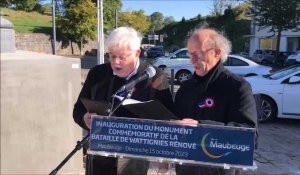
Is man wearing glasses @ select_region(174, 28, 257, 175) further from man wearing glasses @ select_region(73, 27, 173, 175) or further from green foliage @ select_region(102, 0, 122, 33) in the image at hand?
green foliage @ select_region(102, 0, 122, 33)

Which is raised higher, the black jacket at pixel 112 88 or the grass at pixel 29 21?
the grass at pixel 29 21

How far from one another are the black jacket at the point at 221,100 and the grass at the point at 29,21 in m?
48.5

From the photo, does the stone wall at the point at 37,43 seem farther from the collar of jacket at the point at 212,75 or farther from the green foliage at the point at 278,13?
the collar of jacket at the point at 212,75

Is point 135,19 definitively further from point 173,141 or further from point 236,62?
point 173,141

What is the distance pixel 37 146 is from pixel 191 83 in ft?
6.36

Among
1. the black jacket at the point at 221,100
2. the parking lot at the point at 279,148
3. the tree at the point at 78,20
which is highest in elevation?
the tree at the point at 78,20

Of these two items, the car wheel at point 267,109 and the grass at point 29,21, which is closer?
the car wheel at point 267,109

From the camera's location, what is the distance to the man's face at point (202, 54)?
2.79 m

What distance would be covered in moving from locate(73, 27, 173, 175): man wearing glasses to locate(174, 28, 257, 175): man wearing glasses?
1.03 ft

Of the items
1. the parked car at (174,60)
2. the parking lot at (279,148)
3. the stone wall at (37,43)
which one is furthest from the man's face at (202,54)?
the stone wall at (37,43)

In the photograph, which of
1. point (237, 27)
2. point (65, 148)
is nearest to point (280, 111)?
point (65, 148)

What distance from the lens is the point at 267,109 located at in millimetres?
9727

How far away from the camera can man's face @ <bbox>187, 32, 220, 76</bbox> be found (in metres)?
2.79

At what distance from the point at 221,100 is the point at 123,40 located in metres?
0.78
